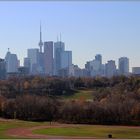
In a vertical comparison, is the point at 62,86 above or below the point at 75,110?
above

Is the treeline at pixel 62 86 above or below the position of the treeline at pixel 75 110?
above

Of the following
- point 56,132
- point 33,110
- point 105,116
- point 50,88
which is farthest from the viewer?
point 50,88

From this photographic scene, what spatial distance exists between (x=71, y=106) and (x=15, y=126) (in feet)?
42.4

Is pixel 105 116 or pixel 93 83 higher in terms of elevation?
pixel 93 83

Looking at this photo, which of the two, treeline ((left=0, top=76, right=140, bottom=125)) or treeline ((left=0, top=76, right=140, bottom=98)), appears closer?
treeline ((left=0, top=76, right=140, bottom=125))

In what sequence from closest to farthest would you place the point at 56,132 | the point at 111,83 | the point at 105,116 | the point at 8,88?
the point at 56,132
the point at 105,116
the point at 8,88
the point at 111,83

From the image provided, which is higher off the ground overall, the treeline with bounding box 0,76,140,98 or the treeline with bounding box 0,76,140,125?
the treeline with bounding box 0,76,140,98

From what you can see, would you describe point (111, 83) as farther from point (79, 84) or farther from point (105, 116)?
point (105, 116)

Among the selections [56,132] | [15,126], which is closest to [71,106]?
[15,126]

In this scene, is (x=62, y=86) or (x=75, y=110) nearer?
(x=75, y=110)

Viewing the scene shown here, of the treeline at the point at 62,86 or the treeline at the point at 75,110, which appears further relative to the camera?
the treeline at the point at 62,86

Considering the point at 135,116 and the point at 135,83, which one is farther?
the point at 135,83

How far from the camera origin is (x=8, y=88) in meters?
86.9

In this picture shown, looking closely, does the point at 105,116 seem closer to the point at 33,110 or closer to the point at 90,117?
the point at 90,117
